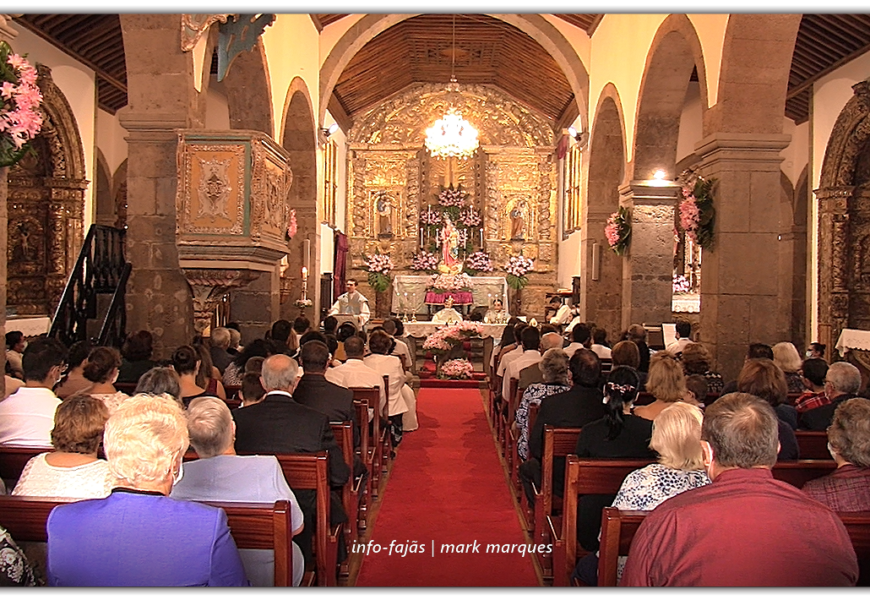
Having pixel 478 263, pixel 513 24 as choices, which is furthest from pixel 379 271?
pixel 513 24

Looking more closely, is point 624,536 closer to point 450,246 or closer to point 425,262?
point 450,246

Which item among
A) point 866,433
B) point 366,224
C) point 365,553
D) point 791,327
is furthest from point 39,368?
point 366,224

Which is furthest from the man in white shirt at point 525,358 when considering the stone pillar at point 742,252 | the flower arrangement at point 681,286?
the flower arrangement at point 681,286

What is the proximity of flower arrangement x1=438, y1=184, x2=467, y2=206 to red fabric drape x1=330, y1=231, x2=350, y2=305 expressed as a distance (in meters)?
2.54

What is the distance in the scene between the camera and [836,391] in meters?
4.36

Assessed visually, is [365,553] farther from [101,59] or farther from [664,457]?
[101,59]

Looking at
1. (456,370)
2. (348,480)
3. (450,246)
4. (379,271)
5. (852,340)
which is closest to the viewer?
(348,480)

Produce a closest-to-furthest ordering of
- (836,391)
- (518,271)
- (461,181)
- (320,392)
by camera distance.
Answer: (836,391)
(320,392)
(518,271)
(461,181)

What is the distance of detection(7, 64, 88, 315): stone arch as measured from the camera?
36.1 feet

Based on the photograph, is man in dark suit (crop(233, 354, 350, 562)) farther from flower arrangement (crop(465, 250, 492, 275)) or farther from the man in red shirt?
flower arrangement (crop(465, 250, 492, 275))

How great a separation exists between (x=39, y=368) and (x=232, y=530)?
6.32ft

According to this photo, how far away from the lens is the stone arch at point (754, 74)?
22.4ft

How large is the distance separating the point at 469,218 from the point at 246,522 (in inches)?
701

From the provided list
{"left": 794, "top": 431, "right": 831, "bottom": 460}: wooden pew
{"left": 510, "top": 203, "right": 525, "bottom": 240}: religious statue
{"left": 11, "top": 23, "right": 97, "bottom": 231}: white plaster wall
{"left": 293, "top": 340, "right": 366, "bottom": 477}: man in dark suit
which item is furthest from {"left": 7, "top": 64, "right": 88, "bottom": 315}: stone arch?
{"left": 510, "top": 203, "right": 525, "bottom": 240}: religious statue
